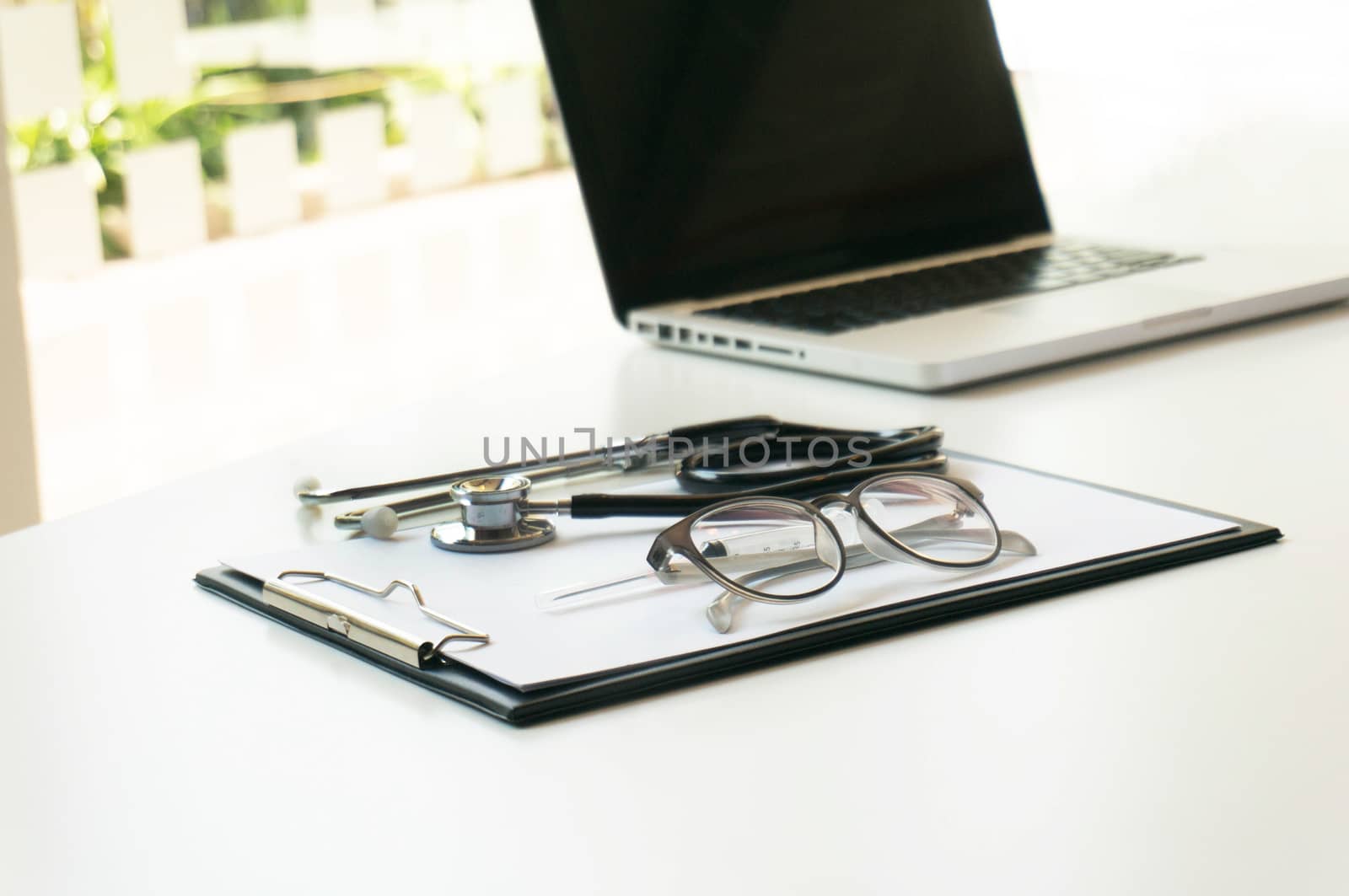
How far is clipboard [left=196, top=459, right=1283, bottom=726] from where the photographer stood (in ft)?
1.31

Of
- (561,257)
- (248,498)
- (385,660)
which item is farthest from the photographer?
(561,257)

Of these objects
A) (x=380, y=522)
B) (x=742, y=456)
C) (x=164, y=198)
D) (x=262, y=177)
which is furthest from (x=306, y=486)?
(x=262, y=177)

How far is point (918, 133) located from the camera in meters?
1.04

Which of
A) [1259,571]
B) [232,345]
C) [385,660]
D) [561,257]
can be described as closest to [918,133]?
[1259,571]

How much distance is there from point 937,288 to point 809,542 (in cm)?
48

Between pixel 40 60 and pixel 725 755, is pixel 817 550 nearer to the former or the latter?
pixel 725 755

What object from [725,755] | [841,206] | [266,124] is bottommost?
[725,755]

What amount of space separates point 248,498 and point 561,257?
9.07 ft

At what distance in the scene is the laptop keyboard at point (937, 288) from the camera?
2.84 ft

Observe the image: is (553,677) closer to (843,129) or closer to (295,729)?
(295,729)

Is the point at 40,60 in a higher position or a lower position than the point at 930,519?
higher

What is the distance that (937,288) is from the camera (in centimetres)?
92

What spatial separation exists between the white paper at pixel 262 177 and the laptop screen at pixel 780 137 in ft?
6.10

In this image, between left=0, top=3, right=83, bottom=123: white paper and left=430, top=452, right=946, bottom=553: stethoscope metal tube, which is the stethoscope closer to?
left=430, top=452, right=946, bottom=553: stethoscope metal tube
